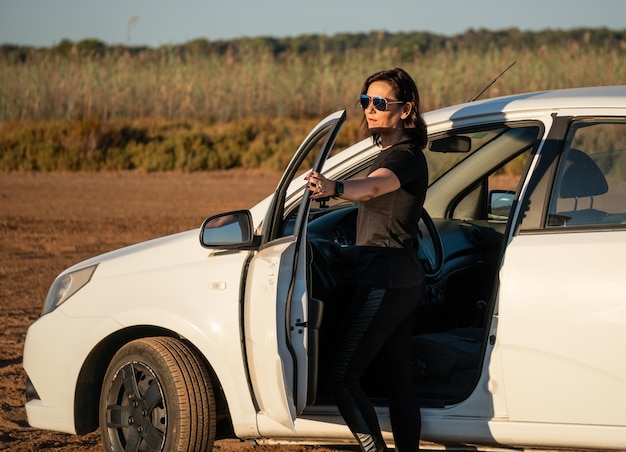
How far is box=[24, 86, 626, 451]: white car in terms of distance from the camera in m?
4.11

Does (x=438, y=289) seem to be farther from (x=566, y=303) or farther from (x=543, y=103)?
(x=566, y=303)

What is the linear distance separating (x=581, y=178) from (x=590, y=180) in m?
0.04

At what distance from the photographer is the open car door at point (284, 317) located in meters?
4.27

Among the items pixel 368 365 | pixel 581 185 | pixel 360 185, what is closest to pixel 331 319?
pixel 368 365

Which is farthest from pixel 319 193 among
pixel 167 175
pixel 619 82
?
pixel 619 82

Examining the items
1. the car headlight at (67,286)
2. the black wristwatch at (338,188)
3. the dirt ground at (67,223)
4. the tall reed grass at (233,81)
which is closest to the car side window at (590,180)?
the black wristwatch at (338,188)

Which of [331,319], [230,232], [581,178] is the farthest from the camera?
[331,319]

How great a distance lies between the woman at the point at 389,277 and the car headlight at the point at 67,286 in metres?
1.33

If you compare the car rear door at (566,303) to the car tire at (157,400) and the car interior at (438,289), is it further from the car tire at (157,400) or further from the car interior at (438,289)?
the car tire at (157,400)

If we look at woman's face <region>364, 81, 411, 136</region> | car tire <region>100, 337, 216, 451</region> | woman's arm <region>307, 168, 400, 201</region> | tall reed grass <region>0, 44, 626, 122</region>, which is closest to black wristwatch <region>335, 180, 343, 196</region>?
woman's arm <region>307, 168, 400, 201</region>

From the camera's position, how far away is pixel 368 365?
4.44 meters

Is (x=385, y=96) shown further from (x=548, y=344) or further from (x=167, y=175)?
(x=167, y=175)

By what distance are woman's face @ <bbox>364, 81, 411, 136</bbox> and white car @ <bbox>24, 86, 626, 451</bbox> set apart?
0.51 feet

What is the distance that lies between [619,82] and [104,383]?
17.4 metres
